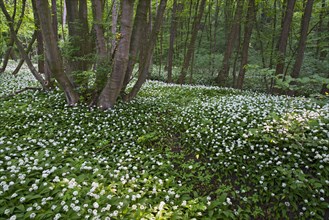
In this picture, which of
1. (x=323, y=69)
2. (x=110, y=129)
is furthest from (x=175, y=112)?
(x=323, y=69)

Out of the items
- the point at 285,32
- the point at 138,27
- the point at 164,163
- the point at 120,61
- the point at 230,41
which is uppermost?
the point at 285,32

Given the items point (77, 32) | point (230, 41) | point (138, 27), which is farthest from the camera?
point (230, 41)

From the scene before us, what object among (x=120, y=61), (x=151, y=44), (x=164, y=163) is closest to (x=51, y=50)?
(x=120, y=61)

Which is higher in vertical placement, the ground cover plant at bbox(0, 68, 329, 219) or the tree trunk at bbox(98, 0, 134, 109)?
the tree trunk at bbox(98, 0, 134, 109)

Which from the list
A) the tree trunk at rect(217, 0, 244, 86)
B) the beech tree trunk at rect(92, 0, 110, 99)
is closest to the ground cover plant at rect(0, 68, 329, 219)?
the beech tree trunk at rect(92, 0, 110, 99)

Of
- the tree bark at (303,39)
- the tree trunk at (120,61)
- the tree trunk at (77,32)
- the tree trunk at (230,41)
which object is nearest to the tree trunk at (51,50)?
the tree trunk at (77,32)

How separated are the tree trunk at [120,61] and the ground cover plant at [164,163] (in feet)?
1.85

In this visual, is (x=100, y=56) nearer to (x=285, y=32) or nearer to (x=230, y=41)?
(x=285, y=32)

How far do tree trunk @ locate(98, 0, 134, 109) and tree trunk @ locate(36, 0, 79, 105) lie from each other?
1.11 meters

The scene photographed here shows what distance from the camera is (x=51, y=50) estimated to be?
22.3 feet

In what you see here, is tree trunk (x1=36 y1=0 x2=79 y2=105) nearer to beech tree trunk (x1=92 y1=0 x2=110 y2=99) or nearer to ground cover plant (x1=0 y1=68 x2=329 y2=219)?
ground cover plant (x1=0 y1=68 x2=329 y2=219)

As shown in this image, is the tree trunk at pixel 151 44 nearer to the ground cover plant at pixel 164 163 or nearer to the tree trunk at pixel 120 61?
the tree trunk at pixel 120 61

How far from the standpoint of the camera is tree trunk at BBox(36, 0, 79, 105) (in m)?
6.36

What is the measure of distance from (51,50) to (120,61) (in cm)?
219
